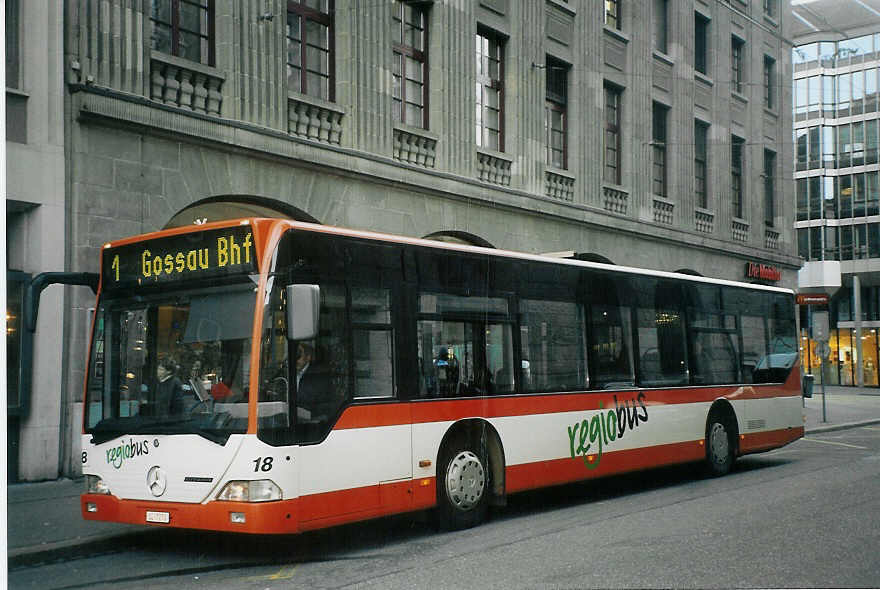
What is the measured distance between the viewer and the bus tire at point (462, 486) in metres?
10.6

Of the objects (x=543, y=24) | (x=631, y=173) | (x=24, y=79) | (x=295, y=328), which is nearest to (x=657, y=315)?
(x=295, y=328)

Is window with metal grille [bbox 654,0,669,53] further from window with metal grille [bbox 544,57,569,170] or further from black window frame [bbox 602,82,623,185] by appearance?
window with metal grille [bbox 544,57,569,170]

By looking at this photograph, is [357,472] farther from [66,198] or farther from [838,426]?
[838,426]

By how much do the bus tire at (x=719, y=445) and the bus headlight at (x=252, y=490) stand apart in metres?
8.42

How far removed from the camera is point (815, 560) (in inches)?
324

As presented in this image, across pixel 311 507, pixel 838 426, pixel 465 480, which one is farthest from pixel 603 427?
pixel 838 426

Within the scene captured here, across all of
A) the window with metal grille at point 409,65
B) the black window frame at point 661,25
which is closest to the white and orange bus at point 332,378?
the window with metal grille at point 409,65

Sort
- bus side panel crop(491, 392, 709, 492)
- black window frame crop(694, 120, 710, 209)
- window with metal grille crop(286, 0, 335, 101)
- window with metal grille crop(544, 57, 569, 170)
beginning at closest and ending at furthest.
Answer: bus side panel crop(491, 392, 709, 492)
window with metal grille crop(286, 0, 335, 101)
window with metal grille crop(544, 57, 569, 170)
black window frame crop(694, 120, 710, 209)

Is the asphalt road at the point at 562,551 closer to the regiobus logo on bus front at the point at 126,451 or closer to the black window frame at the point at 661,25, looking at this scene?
the regiobus logo on bus front at the point at 126,451

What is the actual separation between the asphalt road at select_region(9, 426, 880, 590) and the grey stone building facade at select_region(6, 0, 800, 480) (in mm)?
5264

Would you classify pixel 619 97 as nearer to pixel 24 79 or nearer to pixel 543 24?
pixel 543 24

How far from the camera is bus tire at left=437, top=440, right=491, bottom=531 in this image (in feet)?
34.6

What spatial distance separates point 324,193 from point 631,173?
1192cm

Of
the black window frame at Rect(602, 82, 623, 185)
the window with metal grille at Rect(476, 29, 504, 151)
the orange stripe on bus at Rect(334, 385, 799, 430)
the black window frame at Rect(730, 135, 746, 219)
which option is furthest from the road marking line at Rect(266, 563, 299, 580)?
the black window frame at Rect(730, 135, 746, 219)
